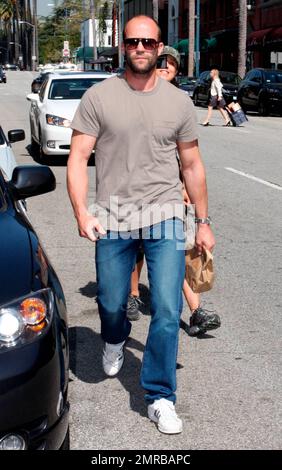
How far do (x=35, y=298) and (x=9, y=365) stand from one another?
347mm

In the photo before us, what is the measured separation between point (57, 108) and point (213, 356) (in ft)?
33.3

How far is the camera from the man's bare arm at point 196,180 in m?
4.08

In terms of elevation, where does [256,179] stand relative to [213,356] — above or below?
below

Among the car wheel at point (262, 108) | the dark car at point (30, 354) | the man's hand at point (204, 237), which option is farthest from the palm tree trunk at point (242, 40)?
the dark car at point (30, 354)

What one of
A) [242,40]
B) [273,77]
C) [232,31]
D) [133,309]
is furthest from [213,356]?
[232,31]

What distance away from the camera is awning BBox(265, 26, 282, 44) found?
43.4 m

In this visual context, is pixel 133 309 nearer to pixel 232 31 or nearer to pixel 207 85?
pixel 207 85

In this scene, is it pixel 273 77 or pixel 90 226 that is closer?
pixel 90 226

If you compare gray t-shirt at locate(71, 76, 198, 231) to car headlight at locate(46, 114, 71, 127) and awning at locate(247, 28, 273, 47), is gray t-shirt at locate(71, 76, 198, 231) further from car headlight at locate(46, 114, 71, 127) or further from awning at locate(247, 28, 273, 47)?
awning at locate(247, 28, 273, 47)

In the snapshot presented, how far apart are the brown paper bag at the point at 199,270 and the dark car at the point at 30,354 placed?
3.31 feet

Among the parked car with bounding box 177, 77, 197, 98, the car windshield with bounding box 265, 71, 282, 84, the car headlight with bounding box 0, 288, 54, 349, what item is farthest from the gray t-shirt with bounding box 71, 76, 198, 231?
the parked car with bounding box 177, 77, 197, 98

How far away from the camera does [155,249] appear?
4012 mm

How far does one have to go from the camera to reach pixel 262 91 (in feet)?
96.7

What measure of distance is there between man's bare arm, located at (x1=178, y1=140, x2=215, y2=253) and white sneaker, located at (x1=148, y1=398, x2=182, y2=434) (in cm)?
83
